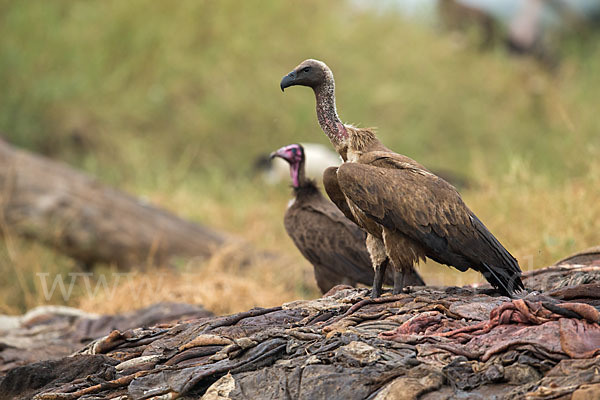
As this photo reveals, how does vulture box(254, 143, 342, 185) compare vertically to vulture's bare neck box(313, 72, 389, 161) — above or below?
above

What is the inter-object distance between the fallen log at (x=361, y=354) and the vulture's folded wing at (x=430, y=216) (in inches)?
6.3

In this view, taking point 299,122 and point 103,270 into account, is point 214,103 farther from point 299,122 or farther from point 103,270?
point 103,270

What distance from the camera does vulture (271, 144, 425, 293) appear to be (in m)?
5.61

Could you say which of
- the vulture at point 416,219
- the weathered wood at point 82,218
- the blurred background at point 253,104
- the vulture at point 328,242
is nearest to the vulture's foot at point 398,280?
the vulture at point 416,219

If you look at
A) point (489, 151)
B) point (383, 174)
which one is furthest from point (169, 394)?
point (489, 151)

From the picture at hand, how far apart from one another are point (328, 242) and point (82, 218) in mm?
2855

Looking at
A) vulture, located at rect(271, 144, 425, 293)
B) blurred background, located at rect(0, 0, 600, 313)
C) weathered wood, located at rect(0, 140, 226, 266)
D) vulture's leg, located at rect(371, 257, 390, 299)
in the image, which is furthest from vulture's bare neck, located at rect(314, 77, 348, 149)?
weathered wood, located at rect(0, 140, 226, 266)

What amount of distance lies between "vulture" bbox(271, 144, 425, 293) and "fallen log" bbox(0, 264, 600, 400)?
1511 mm

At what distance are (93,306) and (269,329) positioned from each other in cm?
342

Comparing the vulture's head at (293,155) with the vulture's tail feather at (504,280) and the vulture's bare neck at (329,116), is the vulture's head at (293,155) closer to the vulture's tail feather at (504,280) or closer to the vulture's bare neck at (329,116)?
the vulture's bare neck at (329,116)

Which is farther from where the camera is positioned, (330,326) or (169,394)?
(330,326)

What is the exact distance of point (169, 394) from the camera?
314 cm

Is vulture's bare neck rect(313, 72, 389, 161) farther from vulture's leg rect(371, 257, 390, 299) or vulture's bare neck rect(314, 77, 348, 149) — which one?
vulture's leg rect(371, 257, 390, 299)

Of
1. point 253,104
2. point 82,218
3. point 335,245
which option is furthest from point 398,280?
point 253,104
